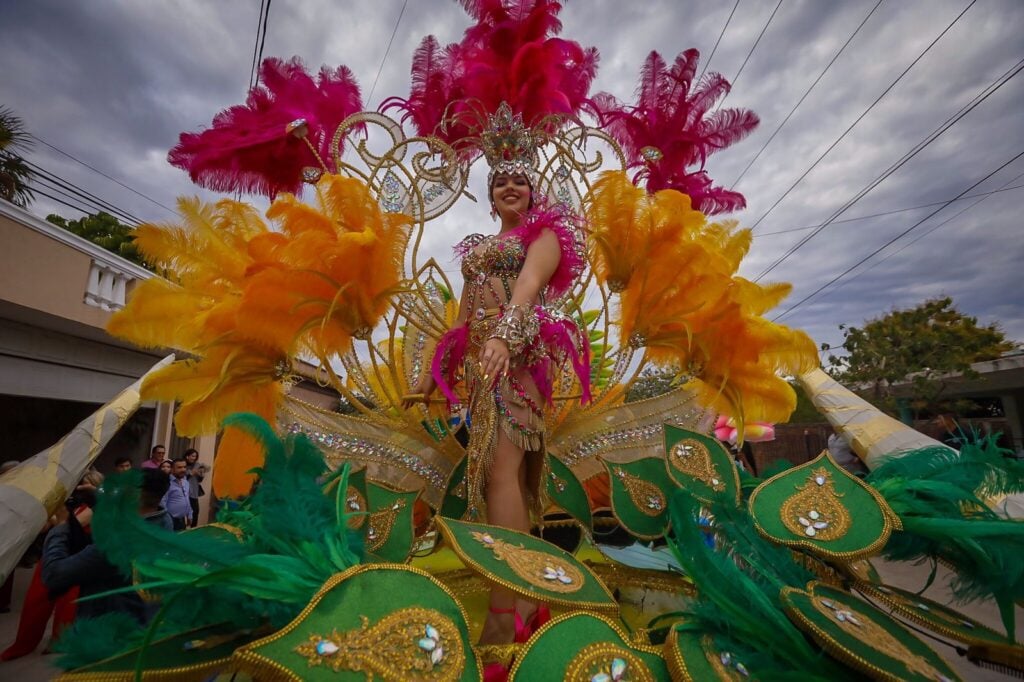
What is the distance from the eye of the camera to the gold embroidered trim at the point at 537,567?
1079mm

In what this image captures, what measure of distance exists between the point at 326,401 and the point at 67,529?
40.2 feet

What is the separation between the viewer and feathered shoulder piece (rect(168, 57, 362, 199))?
233 cm

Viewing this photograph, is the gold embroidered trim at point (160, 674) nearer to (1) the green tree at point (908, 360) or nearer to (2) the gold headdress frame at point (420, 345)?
(2) the gold headdress frame at point (420, 345)

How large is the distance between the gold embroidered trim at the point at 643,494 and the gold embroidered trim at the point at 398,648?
1.04 meters

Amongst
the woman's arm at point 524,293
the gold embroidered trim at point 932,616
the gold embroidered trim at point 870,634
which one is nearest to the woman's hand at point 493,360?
the woman's arm at point 524,293

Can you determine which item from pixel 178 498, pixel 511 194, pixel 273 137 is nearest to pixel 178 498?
pixel 178 498

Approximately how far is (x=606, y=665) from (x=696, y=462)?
39.2 inches

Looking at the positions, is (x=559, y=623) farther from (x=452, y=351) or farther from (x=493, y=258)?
(x=493, y=258)

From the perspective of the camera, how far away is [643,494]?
1827mm

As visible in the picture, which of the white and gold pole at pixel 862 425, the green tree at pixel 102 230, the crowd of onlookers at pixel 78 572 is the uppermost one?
the green tree at pixel 102 230

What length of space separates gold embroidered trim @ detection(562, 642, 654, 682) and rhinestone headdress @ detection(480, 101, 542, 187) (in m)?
1.67

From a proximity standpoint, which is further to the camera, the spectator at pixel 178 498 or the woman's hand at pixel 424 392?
the spectator at pixel 178 498

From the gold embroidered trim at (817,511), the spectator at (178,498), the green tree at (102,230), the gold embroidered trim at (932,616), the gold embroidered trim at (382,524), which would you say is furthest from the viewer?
the green tree at (102,230)

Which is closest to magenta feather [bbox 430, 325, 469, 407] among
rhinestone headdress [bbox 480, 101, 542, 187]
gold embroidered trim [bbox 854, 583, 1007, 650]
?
rhinestone headdress [bbox 480, 101, 542, 187]
